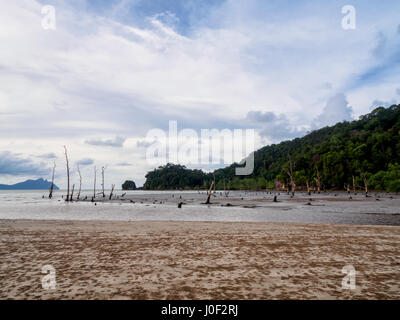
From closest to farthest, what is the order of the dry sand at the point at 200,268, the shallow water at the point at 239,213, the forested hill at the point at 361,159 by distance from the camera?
the dry sand at the point at 200,268 → the shallow water at the point at 239,213 → the forested hill at the point at 361,159

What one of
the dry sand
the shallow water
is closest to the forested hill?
the shallow water

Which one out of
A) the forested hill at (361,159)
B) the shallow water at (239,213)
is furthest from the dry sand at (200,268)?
the forested hill at (361,159)

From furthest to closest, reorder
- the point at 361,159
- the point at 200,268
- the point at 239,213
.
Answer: the point at 361,159, the point at 239,213, the point at 200,268

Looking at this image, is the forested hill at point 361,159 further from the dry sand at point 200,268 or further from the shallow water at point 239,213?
the dry sand at point 200,268

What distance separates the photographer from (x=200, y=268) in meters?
5.78

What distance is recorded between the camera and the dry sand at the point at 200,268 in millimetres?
4277

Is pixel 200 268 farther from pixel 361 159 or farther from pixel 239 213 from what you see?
pixel 361 159

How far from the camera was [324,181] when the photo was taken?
121 metres

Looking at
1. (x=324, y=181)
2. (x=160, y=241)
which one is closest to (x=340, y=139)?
(x=324, y=181)

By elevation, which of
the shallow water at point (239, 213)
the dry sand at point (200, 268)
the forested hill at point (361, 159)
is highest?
the forested hill at point (361, 159)

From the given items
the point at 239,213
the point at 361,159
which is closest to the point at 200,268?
the point at 239,213

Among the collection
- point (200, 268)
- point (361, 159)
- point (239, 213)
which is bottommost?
point (239, 213)

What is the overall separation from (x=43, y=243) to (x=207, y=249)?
238 inches
